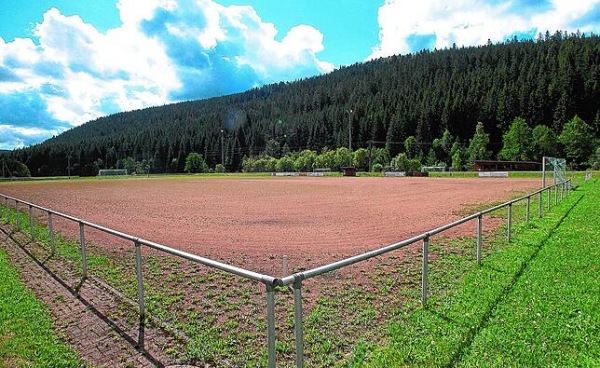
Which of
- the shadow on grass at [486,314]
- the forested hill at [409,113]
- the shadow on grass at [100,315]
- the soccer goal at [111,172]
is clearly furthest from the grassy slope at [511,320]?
the soccer goal at [111,172]

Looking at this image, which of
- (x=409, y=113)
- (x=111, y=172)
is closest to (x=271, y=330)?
(x=111, y=172)

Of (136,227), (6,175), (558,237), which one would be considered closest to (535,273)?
(558,237)

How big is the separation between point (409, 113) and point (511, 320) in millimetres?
145268

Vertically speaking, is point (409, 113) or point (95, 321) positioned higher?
point (409, 113)

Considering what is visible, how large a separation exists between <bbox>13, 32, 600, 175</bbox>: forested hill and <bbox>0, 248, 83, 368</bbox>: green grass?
10676cm

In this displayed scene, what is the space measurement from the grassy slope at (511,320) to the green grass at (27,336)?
358 centimetres

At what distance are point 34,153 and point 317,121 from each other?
110458 millimetres

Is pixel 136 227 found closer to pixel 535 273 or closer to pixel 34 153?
pixel 535 273

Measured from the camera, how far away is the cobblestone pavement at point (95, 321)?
14.1ft

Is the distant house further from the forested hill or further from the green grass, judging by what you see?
the green grass

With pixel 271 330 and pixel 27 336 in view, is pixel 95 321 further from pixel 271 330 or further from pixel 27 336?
pixel 271 330

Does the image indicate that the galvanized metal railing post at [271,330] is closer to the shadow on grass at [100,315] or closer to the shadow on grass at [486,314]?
the shadow on grass at [100,315]

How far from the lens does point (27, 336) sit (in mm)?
4770

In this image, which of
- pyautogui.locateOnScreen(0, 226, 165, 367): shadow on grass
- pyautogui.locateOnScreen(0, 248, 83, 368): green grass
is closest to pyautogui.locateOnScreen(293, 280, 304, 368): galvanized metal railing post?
pyautogui.locateOnScreen(0, 226, 165, 367): shadow on grass
